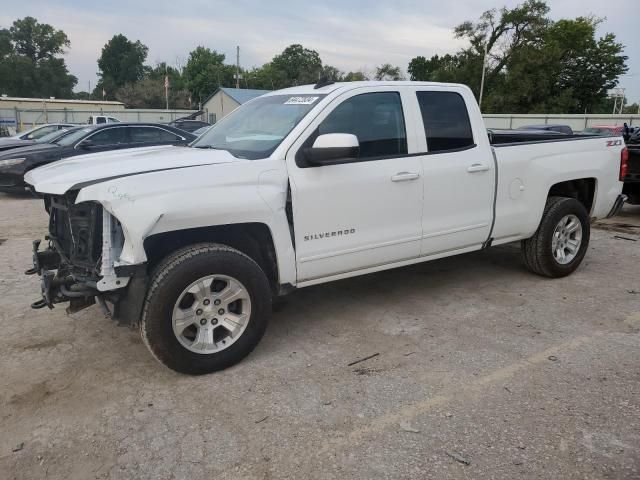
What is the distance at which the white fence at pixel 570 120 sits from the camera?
29109 mm

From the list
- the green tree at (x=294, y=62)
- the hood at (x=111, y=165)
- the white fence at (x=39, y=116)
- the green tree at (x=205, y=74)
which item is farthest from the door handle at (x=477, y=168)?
the green tree at (x=294, y=62)

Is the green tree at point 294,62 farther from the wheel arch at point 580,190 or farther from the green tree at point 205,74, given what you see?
the wheel arch at point 580,190

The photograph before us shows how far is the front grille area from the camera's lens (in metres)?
3.19

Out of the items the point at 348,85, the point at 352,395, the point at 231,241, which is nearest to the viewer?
the point at 352,395

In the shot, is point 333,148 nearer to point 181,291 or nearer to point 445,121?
point 181,291

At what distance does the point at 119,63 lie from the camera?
99.3 meters

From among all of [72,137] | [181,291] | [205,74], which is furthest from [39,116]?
[205,74]

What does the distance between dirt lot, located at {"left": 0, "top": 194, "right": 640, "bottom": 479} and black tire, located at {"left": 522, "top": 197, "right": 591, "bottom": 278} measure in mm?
463

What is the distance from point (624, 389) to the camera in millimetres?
3219

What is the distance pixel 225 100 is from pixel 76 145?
40.8 meters

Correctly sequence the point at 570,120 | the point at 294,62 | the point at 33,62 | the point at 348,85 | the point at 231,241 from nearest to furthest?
the point at 231,241 < the point at 348,85 < the point at 570,120 < the point at 33,62 < the point at 294,62

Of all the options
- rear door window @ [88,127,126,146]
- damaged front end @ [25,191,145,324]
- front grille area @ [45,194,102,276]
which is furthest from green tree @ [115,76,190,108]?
damaged front end @ [25,191,145,324]

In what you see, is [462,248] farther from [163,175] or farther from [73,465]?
[73,465]

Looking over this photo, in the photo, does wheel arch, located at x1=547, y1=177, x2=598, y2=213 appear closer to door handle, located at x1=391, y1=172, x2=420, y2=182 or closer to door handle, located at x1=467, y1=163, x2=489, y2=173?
door handle, located at x1=467, y1=163, x2=489, y2=173
